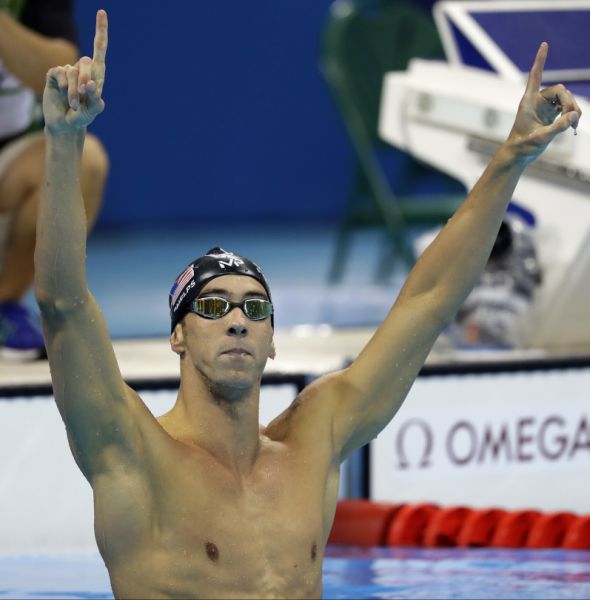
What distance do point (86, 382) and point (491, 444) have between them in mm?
2460

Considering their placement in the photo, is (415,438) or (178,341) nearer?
(178,341)

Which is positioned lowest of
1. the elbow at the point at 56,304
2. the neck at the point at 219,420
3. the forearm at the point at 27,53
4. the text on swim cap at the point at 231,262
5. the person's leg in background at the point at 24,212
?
the neck at the point at 219,420

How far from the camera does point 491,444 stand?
4.68m

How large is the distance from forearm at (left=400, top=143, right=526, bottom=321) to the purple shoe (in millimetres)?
2199

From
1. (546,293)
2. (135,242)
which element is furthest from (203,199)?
(546,293)

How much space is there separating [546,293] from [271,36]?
6.63 meters

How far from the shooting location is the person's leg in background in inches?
187

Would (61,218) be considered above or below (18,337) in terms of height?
below

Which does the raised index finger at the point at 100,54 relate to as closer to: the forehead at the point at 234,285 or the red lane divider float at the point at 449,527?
the forehead at the point at 234,285

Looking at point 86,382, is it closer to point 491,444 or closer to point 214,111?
point 491,444

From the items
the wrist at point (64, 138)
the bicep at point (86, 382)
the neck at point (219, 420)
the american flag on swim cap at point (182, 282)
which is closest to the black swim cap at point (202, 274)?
the american flag on swim cap at point (182, 282)

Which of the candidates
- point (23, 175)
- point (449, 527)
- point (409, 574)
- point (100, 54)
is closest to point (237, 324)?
point (100, 54)

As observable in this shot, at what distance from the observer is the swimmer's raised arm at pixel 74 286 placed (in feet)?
7.36

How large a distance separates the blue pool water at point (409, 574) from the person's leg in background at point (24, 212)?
801 mm
